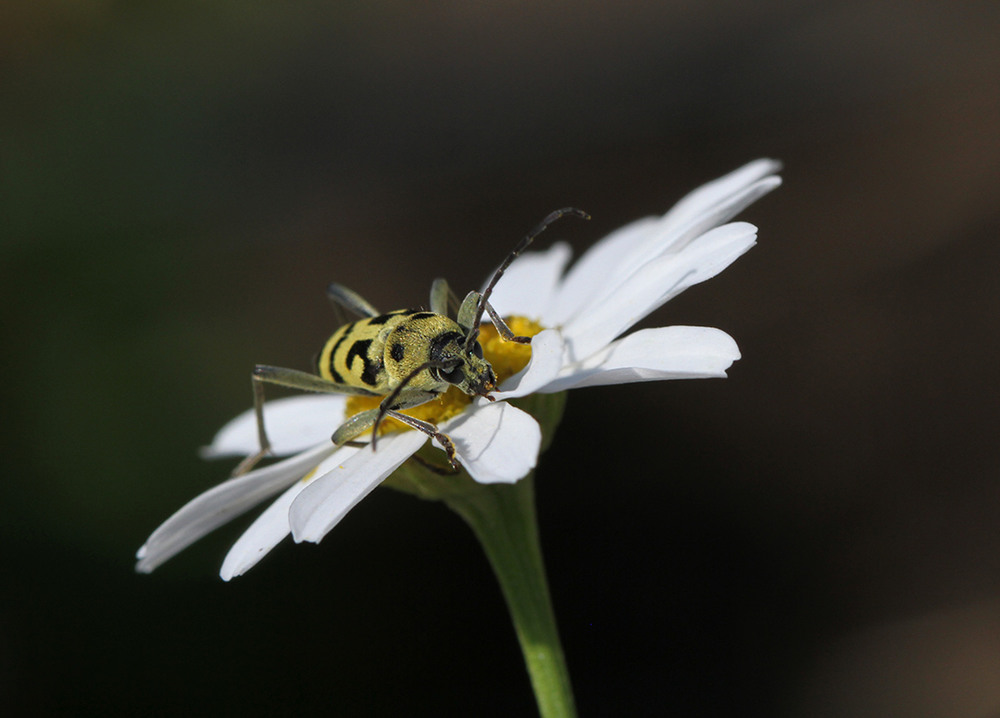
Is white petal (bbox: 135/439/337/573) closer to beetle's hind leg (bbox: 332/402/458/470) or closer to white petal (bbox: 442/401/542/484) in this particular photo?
beetle's hind leg (bbox: 332/402/458/470)

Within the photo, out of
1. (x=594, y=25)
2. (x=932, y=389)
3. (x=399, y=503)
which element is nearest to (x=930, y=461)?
(x=932, y=389)

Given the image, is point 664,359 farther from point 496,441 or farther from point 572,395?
point 572,395

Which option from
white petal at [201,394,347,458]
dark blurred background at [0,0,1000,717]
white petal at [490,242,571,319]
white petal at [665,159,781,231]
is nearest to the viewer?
white petal at [665,159,781,231]

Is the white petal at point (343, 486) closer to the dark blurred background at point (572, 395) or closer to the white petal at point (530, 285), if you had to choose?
the white petal at point (530, 285)

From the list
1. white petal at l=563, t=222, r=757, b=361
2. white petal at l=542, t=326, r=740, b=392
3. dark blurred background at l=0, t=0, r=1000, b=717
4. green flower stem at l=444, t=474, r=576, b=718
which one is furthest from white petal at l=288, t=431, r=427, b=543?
dark blurred background at l=0, t=0, r=1000, b=717

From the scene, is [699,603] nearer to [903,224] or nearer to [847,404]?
[847,404]

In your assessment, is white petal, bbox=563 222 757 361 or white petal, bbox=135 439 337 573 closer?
white petal, bbox=563 222 757 361

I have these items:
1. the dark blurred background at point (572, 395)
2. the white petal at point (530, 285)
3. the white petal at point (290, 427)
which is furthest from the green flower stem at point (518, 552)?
the dark blurred background at point (572, 395)
